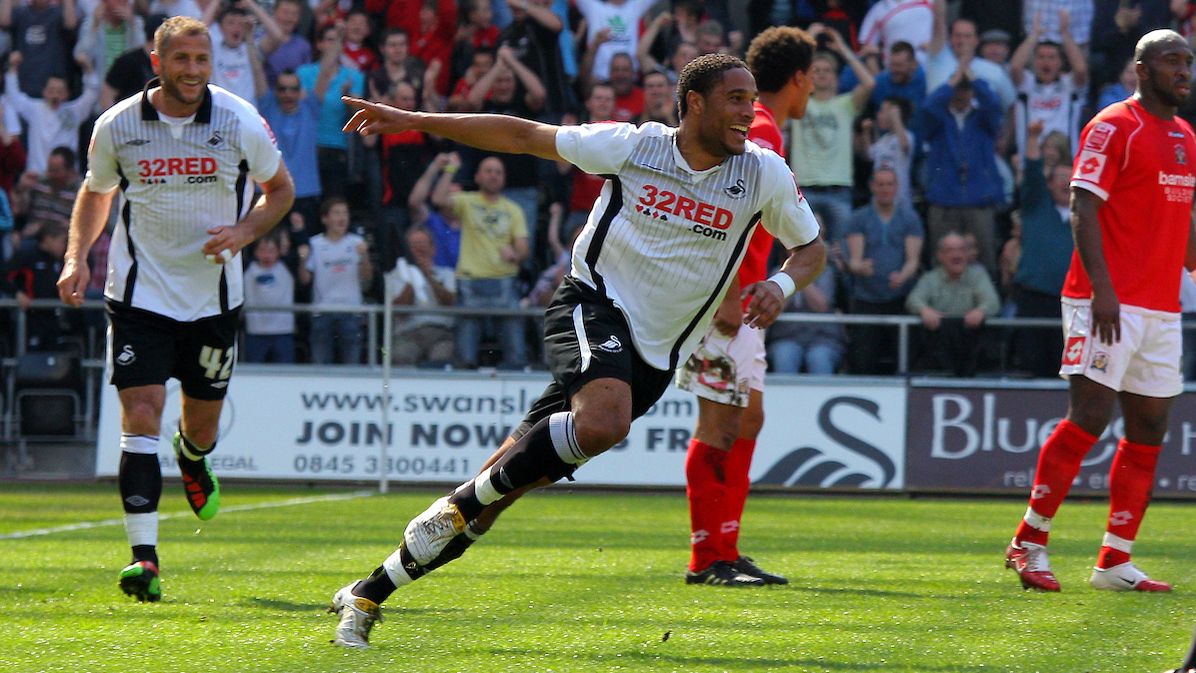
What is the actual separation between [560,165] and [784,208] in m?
8.83

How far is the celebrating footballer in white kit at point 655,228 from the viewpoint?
478 centimetres

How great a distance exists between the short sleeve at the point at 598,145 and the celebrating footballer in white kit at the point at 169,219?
1.86 meters

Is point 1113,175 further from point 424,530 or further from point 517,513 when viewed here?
point 517,513

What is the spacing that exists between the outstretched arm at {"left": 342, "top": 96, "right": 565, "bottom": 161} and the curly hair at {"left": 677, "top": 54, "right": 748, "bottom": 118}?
556 millimetres

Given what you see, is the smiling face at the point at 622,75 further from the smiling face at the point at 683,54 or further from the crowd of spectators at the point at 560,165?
the smiling face at the point at 683,54

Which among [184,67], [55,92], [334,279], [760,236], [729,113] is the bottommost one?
[334,279]

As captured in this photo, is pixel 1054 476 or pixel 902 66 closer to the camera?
pixel 1054 476

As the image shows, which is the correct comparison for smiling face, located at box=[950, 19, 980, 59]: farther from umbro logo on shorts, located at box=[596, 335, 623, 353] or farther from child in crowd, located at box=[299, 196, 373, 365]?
umbro logo on shorts, located at box=[596, 335, 623, 353]

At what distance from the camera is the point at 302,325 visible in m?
13.6

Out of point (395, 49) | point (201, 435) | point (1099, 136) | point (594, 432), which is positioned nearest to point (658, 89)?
point (395, 49)

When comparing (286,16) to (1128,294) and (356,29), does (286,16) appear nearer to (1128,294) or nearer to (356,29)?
(356,29)

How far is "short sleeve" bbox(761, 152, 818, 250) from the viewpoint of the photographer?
5113 mm

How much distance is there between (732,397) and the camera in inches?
253

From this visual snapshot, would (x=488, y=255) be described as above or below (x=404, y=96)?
below
